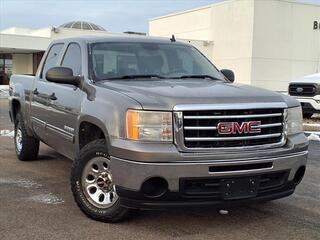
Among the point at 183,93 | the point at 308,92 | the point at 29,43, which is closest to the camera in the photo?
the point at 183,93

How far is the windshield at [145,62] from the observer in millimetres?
5887

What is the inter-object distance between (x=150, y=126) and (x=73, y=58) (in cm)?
228

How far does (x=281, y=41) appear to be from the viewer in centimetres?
4672

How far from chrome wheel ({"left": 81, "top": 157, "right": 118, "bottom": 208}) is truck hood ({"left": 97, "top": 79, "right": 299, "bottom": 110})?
0.73 metres

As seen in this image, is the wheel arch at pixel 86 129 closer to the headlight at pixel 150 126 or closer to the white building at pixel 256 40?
the headlight at pixel 150 126

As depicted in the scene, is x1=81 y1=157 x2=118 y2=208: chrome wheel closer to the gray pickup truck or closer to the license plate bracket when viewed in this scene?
the gray pickup truck

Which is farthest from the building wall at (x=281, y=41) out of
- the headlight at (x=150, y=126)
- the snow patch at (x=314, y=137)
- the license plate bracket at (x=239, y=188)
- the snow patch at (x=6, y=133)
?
the headlight at (x=150, y=126)

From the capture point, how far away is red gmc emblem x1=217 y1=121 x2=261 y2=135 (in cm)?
466

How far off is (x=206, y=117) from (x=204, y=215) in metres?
1.27

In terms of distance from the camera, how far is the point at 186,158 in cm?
450

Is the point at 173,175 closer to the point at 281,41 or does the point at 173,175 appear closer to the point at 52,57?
the point at 52,57

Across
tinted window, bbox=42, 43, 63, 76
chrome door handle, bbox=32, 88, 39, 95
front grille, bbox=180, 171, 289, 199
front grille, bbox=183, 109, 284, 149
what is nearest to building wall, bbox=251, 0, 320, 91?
tinted window, bbox=42, 43, 63, 76

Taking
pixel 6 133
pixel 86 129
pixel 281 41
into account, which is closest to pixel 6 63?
pixel 281 41

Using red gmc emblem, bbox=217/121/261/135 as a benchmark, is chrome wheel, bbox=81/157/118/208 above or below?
below
